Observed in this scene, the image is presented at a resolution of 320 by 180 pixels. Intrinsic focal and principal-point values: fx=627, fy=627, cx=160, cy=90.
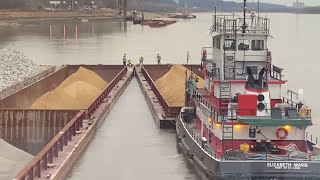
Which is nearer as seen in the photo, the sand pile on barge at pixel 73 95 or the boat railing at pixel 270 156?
the boat railing at pixel 270 156

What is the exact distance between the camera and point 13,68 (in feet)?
155

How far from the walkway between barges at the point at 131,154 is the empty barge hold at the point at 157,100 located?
20.0 inches

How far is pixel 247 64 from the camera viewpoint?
2281 cm

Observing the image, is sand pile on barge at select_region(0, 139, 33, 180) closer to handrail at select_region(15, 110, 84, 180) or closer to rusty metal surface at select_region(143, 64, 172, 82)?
handrail at select_region(15, 110, 84, 180)

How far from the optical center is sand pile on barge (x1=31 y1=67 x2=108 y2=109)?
105ft

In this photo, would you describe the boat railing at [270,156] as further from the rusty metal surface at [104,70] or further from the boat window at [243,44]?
the rusty metal surface at [104,70]

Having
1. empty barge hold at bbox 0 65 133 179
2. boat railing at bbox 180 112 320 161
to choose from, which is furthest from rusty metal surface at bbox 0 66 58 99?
boat railing at bbox 180 112 320 161

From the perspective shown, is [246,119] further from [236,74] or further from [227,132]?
[236,74]

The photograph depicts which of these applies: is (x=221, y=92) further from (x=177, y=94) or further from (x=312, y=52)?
(x=312, y=52)

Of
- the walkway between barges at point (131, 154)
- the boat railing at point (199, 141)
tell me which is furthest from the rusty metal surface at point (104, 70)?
the boat railing at point (199, 141)

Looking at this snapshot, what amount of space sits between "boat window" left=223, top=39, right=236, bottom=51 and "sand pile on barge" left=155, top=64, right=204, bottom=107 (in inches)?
442

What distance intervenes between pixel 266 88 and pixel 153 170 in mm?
5692

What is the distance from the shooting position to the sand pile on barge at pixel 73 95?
3216 centimetres

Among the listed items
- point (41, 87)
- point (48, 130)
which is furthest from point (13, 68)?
point (48, 130)
